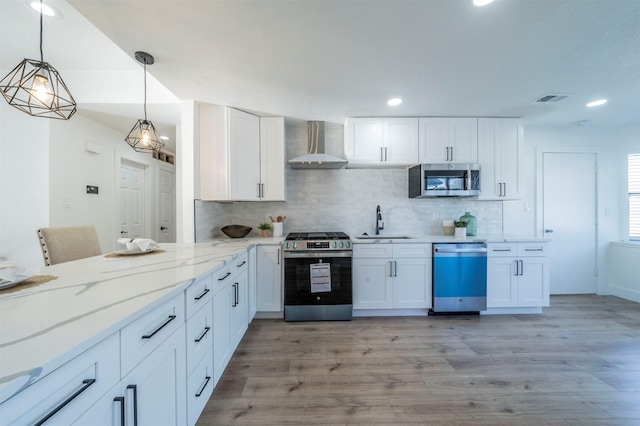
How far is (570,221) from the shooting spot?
3.55 meters

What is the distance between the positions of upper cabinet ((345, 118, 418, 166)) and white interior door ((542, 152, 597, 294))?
7.21ft

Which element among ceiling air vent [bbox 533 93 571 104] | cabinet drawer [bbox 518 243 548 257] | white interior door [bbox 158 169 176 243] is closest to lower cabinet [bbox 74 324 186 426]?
cabinet drawer [bbox 518 243 548 257]

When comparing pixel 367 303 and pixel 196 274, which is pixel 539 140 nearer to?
pixel 367 303

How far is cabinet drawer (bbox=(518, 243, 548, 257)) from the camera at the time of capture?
2887 millimetres

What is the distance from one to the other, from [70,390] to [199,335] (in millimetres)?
794

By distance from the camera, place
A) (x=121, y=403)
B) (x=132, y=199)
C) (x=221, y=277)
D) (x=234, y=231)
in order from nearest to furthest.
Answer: (x=121, y=403) < (x=221, y=277) < (x=234, y=231) < (x=132, y=199)

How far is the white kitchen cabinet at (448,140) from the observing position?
309 cm

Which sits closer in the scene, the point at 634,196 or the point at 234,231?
the point at 234,231

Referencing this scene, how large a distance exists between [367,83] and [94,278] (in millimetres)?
2450

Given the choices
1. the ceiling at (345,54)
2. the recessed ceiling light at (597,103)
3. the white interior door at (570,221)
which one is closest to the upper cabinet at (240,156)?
the ceiling at (345,54)

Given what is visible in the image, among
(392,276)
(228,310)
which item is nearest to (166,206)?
(228,310)

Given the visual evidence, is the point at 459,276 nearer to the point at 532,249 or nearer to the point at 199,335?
the point at 532,249

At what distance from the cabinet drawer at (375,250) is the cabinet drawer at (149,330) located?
2019 millimetres

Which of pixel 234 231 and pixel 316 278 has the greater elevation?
pixel 234 231
